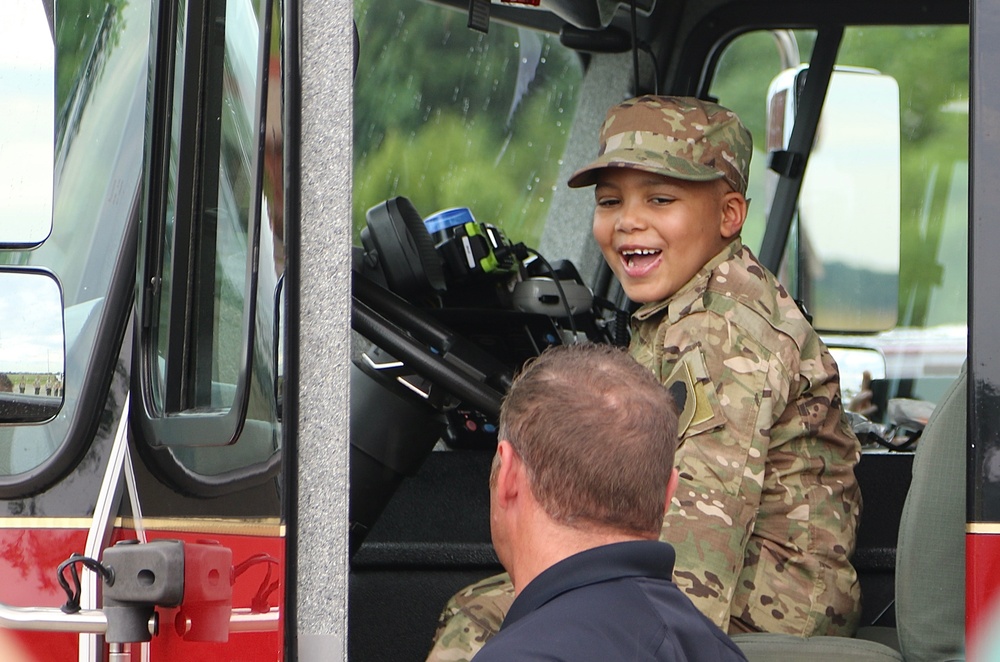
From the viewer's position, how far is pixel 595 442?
1323mm

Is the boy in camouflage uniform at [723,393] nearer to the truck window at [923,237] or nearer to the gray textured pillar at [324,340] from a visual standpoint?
Result: the gray textured pillar at [324,340]

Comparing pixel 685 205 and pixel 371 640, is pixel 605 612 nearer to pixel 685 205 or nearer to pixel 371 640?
pixel 685 205

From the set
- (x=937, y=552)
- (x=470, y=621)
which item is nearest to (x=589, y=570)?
(x=937, y=552)

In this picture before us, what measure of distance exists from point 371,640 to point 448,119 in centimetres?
135

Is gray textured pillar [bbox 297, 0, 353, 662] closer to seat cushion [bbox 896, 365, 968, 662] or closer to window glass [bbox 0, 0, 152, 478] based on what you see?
window glass [bbox 0, 0, 152, 478]

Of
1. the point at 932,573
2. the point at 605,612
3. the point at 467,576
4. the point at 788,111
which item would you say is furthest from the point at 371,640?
the point at 788,111

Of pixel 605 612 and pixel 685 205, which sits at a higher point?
pixel 685 205

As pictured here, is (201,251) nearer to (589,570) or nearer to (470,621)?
(589,570)

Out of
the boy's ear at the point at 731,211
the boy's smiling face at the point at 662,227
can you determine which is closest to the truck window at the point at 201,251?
the boy's smiling face at the point at 662,227

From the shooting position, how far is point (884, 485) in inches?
106

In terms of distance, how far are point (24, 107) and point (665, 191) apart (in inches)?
43.6

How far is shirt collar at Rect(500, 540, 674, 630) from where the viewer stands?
1274 millimetres

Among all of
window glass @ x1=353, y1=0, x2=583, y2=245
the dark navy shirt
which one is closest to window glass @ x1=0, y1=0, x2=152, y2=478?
the dark navy shirt

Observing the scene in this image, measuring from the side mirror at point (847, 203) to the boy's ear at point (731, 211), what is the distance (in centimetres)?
104
